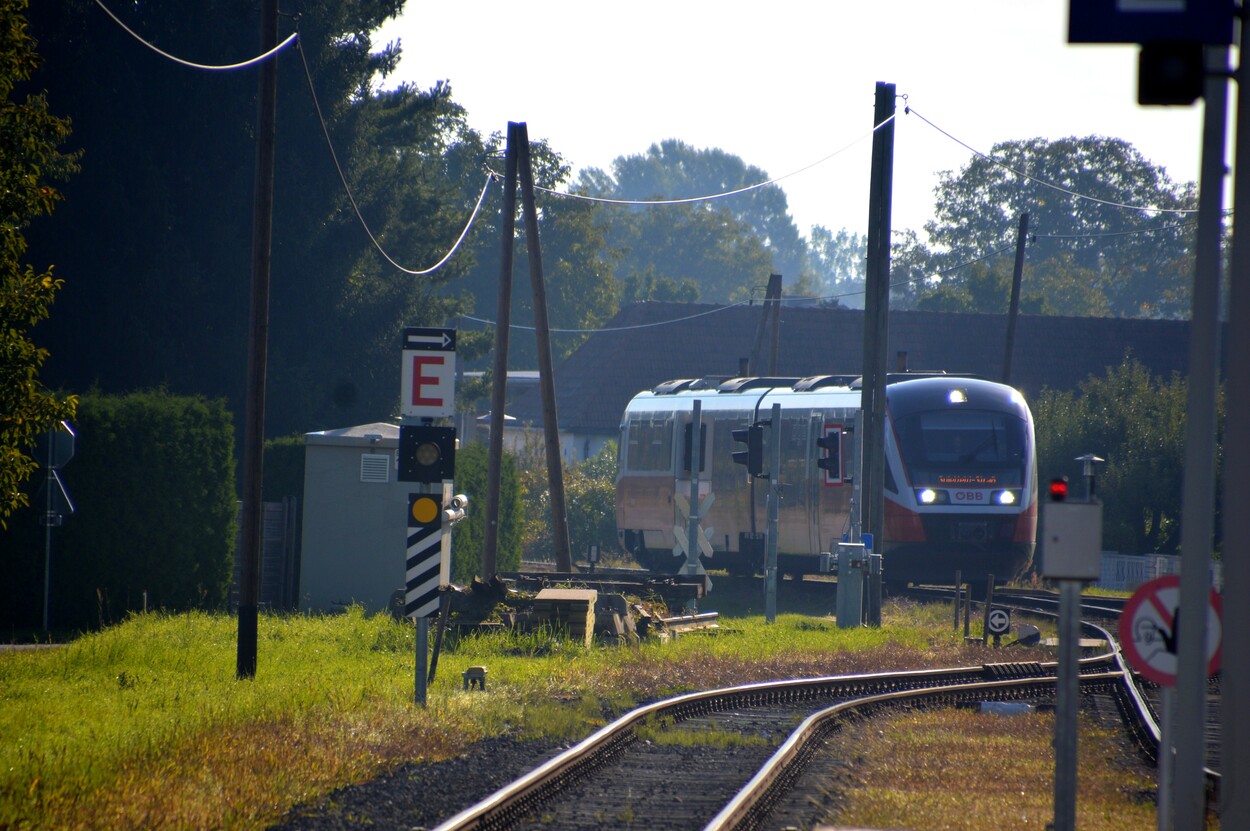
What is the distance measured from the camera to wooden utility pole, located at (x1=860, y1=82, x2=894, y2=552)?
2416 centimetres

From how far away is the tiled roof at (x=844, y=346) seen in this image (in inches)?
2447

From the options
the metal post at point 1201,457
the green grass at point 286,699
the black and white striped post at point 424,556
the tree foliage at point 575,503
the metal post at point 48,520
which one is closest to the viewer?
the metal post at point 1201,457

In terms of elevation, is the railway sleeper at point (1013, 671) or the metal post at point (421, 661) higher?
the metal post at point (421, 661)

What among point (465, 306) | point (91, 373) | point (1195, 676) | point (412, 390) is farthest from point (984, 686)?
point (465, 306)

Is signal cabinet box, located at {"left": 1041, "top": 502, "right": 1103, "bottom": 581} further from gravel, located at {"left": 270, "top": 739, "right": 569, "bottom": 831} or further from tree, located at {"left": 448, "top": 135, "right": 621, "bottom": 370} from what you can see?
tree, located at {"left": 448, "top": 135, "right": 621, "bottom": 370}

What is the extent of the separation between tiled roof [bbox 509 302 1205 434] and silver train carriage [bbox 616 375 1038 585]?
3073 cm

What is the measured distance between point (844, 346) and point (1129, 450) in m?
25.0

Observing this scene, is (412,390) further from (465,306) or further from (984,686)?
(465,306)

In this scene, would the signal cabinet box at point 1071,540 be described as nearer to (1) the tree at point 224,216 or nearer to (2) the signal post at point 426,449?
(2) the signal post at point 426,449

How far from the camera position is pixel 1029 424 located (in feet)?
88.2

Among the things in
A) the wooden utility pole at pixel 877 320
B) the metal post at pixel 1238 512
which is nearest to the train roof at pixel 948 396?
the wooden utility pole at pixel 877 320

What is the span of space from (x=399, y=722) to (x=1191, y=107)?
7274 mm

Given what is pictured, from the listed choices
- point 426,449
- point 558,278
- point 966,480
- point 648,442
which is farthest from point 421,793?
point 558,278

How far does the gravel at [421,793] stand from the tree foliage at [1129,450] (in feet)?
98.4
